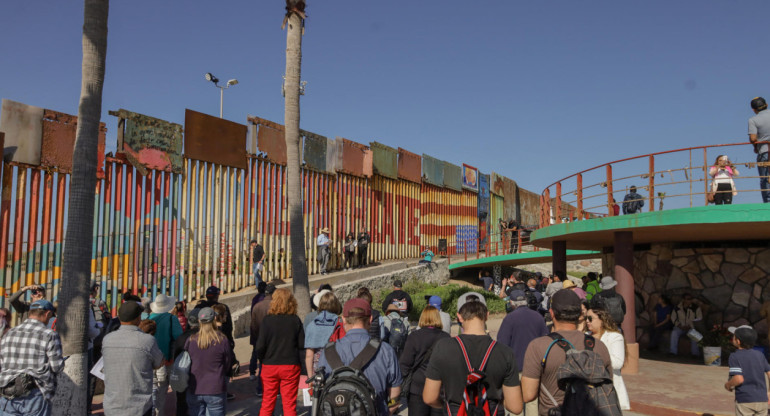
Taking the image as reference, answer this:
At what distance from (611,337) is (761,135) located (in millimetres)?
6120

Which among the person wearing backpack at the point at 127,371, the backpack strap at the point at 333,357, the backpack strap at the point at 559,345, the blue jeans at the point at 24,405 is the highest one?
the backpack strap at the point at 559,345

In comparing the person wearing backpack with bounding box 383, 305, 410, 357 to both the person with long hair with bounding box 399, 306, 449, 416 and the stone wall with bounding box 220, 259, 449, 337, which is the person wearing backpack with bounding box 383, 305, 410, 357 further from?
the stone wall with bounding box 220, 259, 449, 337

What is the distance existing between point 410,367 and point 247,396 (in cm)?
453

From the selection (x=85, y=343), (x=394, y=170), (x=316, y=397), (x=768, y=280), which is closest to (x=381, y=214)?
(x=394, y=170)

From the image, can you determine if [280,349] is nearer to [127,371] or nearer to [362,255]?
[127,371]

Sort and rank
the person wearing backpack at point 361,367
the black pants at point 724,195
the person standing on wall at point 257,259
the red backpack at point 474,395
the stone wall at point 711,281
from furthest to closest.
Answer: the person standing on wall at point 257,259, the stone wall at point 711,281, the black pants at point 724,195, the person wearing backpack at point 361,367, the red backpack at point 474,395

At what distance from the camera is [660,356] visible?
43.2 ft

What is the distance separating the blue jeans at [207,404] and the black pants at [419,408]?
2.04 meters

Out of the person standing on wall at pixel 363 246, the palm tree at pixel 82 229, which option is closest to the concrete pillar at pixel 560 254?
the person standing on wall at pixel 363 246

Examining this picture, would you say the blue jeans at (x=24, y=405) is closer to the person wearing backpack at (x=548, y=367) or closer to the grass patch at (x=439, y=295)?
the person wearing backpack at (x=548, y=367)

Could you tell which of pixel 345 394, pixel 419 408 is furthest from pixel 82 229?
pixel 419 408

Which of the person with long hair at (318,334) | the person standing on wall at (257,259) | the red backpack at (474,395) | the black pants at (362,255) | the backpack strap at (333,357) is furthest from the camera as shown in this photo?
the black pants at (362,255)

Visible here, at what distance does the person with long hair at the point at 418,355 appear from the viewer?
5.10m

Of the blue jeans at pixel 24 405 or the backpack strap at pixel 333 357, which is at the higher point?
the backpack strap at pixel 333 357
